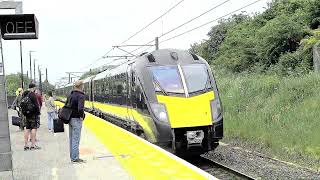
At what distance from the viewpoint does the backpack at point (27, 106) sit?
12797 millimetres

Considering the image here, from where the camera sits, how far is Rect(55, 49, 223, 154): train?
1211 cm

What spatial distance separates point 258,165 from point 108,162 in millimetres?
3804

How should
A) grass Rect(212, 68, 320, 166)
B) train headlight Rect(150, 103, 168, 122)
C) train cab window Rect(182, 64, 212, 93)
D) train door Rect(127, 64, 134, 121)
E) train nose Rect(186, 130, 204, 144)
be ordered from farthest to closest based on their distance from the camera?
train door Rect(127, 64, 134, 121)
grass Rect(212, 68, 320, 166)
train cab window Rect(182, 64, 212, 93)
train headlight Rect(150, 103, 168, 122)
train nose Rect(186, 130, 204, 144)

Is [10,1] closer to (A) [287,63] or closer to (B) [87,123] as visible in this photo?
(B) [87,123]

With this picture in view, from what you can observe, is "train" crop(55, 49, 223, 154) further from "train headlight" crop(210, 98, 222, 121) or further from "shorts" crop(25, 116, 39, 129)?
"shorts" crop(25, 116, 39, 129)

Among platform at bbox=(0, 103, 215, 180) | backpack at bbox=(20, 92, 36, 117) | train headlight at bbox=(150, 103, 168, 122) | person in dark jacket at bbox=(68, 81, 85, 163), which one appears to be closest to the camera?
platform at bbox=(0, 103, 215, 180)

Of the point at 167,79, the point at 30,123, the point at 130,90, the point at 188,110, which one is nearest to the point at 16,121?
the point at 130,90

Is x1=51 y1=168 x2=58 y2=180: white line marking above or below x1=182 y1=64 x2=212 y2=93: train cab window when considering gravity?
below

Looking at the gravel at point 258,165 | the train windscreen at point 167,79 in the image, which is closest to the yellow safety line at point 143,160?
the train windscreen at point 167,79

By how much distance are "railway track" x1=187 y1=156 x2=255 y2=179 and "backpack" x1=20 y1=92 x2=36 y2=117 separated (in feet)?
14.3

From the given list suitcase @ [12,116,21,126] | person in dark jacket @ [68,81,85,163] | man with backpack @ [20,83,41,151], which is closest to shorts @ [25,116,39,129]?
man with backpack @ [20,83,41,151]

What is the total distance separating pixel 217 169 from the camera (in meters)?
12.2

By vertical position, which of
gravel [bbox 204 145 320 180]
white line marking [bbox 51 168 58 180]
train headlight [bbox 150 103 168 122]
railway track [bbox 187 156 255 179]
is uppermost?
train headlight [bbox 150 103 168 122]

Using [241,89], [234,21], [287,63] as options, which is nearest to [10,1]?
[241,89]
